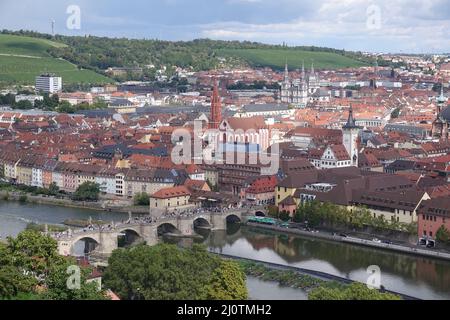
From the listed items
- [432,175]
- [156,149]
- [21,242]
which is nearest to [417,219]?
[432,175]

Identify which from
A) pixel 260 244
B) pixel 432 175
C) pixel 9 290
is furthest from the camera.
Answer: pixel 432 175

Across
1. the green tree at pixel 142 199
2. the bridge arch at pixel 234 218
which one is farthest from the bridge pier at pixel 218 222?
the green tree at pixel 142 199

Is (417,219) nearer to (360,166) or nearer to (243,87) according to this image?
(360,166)

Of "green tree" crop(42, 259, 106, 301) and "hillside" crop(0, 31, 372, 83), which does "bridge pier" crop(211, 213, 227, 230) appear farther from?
"hillside" crop(0, 31, 372, 83)

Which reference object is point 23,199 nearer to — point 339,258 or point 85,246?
point 85,246

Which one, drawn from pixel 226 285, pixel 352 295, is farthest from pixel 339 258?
pixel 352 295
